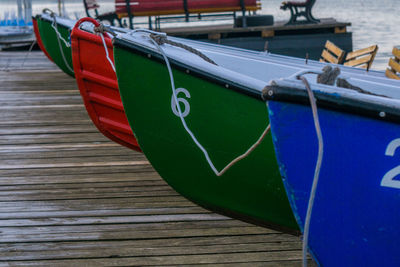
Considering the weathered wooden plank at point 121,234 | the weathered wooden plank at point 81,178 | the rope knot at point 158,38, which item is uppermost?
the rope knot at point 158,38

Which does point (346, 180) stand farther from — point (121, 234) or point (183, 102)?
point (121, 234)

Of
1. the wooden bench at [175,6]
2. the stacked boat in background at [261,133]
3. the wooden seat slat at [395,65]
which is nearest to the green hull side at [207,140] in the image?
the stacked boat in background at [261,133]

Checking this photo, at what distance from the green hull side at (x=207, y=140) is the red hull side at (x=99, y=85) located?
94cm

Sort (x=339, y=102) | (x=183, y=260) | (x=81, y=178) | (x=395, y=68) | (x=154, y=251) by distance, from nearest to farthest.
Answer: (x=339, y=102), (x=183, y=260), (x=154, y=251), (x=81, y=178), (x=395, y=68)

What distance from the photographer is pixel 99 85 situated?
456 centimetres

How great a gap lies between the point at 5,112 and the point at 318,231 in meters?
4.93

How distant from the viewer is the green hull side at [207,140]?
119 inches

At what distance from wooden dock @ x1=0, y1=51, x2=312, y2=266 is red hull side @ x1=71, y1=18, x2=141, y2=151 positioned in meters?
0.25

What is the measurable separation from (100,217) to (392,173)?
1.89 metres

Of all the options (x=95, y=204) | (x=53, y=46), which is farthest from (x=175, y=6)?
(x=95, y=204)

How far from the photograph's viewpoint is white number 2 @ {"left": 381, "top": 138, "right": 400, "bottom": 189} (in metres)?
2.11

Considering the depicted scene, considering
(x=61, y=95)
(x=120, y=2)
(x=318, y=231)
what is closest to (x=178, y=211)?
(x=318, y=231)

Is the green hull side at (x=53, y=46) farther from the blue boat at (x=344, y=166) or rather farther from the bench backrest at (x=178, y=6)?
the blue boat at (x=344, y=166)

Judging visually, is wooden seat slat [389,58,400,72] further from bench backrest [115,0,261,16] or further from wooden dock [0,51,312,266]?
bench backrest [115,0,261,16]
